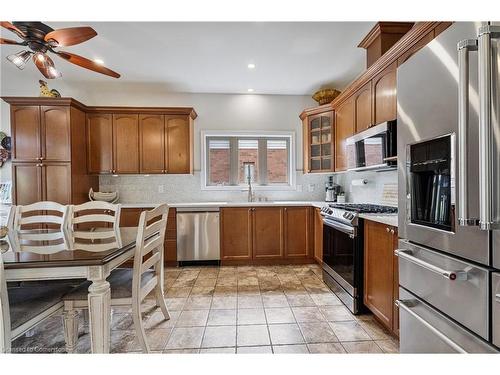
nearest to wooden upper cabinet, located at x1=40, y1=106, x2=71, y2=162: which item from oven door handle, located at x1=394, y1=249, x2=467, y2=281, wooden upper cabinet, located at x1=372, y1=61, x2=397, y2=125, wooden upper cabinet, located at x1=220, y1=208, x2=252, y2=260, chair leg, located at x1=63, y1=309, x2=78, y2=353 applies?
wooden upper cabinet, located at x1=220, y1=208, x2=252, y2=260

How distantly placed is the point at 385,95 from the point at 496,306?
190cm

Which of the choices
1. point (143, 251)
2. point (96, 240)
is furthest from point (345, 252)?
A: point (96, 240)

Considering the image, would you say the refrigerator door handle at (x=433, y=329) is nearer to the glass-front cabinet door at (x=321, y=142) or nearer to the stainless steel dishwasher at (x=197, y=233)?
the glass-front cabinet door at (x=321, y=142)

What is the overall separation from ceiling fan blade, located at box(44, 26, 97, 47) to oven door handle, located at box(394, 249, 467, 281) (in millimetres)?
2429

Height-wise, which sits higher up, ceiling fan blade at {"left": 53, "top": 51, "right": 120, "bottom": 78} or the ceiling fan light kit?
ceiling fan blade at {"left": 53, "top": 51, "right": 120, "bottom": 78}

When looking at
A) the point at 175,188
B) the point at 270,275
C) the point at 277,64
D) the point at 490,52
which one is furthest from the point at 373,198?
the point at 175,188

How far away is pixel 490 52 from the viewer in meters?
0.74

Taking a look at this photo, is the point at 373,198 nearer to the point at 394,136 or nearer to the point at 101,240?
the point at 394,136

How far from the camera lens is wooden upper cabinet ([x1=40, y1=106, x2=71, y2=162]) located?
337 cm

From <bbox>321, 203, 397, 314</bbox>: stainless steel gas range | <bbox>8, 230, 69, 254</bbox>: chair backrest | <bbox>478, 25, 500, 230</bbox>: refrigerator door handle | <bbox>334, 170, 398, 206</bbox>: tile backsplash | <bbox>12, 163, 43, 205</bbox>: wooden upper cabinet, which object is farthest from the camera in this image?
<bbox>12, 163, 43, 205</bbox>: wooden upper cabinet

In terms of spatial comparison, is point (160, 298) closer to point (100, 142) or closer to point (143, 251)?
point (143, 251)

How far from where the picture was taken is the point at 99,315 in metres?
1.40

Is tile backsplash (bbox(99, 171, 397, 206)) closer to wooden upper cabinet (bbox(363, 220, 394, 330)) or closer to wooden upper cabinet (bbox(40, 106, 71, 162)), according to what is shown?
wooden upper cabinet (bbox(40, 106, 71, 162))
